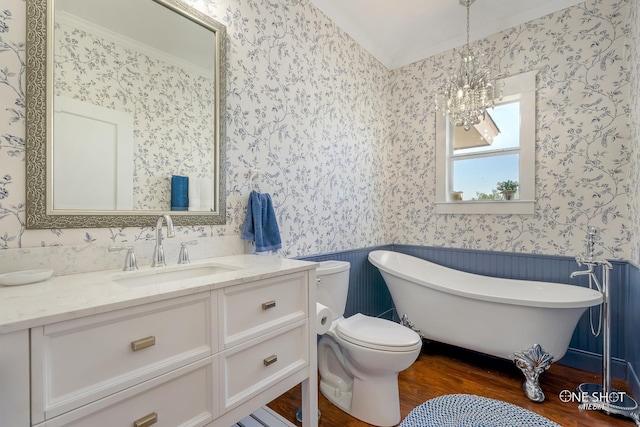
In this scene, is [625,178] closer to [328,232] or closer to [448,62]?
[448,62]

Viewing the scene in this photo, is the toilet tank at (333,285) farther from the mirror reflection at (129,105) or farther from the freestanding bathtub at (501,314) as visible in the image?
the mirror reflection at (129,105)

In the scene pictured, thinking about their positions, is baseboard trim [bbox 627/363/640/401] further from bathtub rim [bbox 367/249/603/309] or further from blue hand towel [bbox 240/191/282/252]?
blue hand towel [bbox 240/191/282/252]

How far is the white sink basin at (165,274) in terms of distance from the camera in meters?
1.11

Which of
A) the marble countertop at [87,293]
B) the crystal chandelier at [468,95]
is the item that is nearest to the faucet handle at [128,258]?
the marble countertop at [87,293]

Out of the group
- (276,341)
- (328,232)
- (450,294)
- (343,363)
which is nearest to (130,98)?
(276,341)

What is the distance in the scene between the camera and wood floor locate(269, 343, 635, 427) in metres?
1.57

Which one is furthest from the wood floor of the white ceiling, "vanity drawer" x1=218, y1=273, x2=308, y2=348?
the white ceiling

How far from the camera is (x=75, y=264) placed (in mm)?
1096

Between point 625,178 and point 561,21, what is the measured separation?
3.97ft

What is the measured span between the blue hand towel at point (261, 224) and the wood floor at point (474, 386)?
3.04ft

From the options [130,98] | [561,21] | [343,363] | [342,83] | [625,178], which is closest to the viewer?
[130,98]

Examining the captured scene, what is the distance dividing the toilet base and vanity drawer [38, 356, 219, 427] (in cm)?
89

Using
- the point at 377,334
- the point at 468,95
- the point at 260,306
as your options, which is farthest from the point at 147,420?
the point at 468,95

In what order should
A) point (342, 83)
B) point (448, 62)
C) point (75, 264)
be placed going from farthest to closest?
point (448, 62)
point (342, 83)
point (75, 264)
